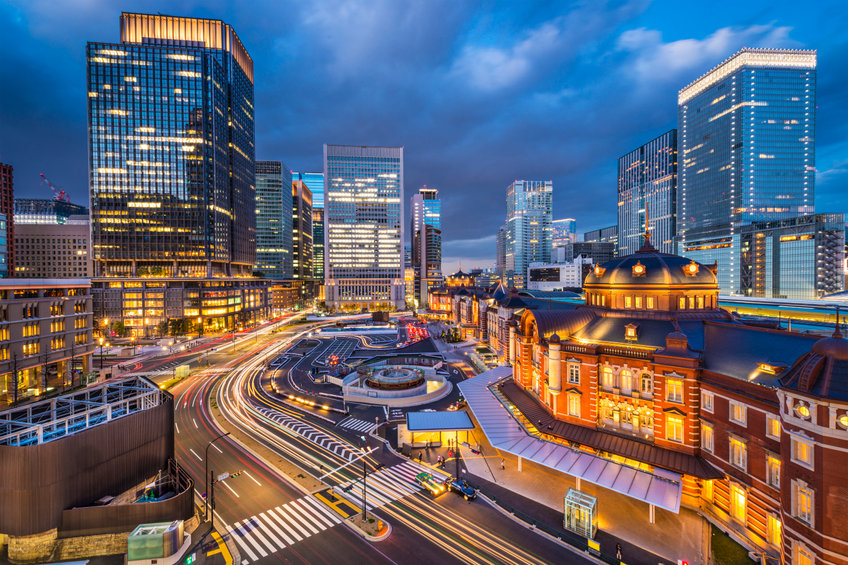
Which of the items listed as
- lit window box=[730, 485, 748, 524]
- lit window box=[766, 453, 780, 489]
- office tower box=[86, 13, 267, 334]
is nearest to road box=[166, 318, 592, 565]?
lit window box=[730, 485, 748, 524]

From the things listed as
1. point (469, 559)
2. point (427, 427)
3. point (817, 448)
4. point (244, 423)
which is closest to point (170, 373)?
point (244, 423)

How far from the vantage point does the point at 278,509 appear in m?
31.7

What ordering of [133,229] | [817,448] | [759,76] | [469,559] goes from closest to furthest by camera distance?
[817,448], [469,559], [133,229], [759,76]

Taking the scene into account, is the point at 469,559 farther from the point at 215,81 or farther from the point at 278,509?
the point at 215,81

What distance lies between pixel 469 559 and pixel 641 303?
34190 mm

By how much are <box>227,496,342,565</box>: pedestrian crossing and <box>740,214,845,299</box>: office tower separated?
172 meters

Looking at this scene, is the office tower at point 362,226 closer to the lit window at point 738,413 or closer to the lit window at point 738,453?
the lit window at point 738,413

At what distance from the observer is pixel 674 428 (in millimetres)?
32906

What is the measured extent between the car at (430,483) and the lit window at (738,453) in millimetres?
25105

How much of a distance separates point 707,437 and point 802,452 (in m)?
10.4

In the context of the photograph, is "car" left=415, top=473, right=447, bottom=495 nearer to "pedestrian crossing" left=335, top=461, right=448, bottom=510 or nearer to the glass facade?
"pedestrian crossing" left=335, top=461, right=448, bottom=510

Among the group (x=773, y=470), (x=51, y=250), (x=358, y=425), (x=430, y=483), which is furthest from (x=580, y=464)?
(x=51, y=250)

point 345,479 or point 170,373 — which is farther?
point 170,373

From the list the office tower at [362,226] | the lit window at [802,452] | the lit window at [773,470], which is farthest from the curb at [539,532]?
the office tower at [362,226]
